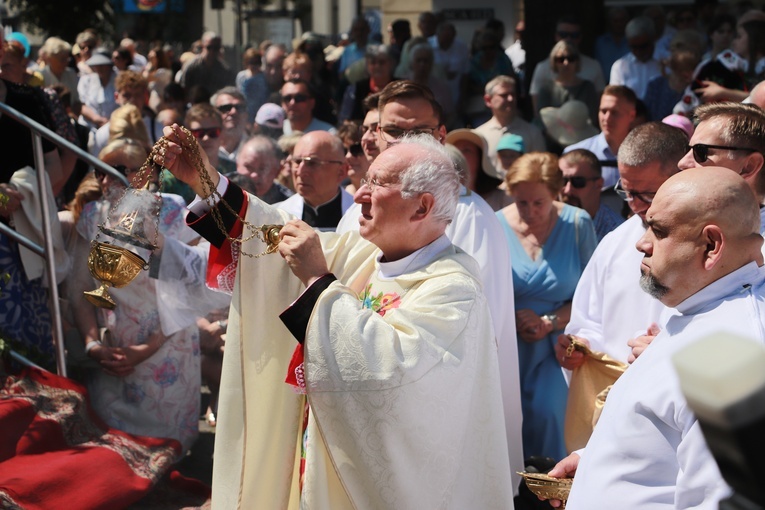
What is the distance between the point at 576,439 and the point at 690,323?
206 centimetres

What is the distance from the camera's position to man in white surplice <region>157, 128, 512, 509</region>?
3.20 meters

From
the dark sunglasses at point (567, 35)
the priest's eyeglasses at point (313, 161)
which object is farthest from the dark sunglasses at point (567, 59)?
the priest's eyeglasses at point (313, 161)

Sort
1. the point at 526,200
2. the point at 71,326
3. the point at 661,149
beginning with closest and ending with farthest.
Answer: the point at 661,149, the point at 526,200, the point at 71,326

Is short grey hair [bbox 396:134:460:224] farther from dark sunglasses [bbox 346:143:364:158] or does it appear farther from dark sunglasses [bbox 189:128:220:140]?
dark sunglasses [bbox 189:128:220:140]

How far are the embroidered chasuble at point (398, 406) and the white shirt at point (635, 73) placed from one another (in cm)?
621

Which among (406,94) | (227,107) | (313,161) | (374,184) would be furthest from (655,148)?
(227,107)

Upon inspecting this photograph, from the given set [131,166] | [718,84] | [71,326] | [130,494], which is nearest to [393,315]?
[130,494]

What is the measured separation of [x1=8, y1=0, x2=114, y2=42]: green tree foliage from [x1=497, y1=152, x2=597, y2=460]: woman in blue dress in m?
23.0

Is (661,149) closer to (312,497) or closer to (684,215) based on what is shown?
(684,215)

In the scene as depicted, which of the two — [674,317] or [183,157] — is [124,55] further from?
[674,317]

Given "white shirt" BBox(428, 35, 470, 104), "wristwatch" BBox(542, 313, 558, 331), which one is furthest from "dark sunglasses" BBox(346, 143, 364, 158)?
"white shirt" BBox(428, 35, 470, 104)

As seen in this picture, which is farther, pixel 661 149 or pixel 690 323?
pixel 661 149

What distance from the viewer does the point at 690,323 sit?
2.53 meters

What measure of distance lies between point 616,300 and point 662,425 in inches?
82.0
